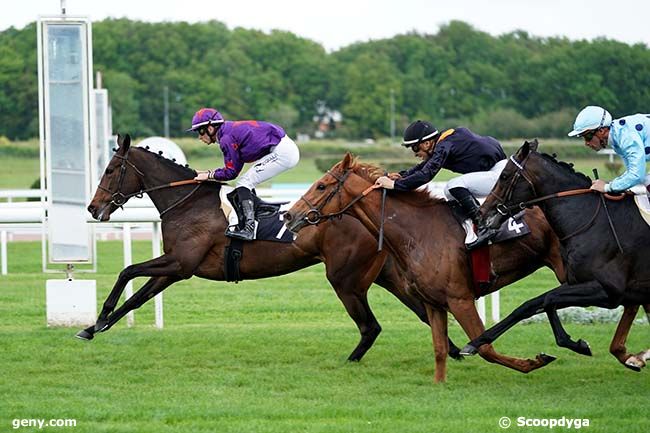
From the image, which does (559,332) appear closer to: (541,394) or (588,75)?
(541,394)

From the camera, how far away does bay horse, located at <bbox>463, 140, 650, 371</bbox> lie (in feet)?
24.0

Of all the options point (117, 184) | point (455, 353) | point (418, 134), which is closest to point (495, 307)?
point (455, 353)

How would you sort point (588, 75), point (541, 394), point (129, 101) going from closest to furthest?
point (541, 394) < point (588, 75) < point (129, 101)

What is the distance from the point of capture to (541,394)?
736 centimetres

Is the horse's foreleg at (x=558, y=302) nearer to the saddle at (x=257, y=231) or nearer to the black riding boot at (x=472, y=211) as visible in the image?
the black riding boot at (x=472, y=211)

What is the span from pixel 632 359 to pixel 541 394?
0.71 metres

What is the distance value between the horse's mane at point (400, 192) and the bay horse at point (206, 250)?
2.67 ft

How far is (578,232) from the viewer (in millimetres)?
7391

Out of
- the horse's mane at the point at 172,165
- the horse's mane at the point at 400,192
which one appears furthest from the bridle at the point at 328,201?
the horse's mane at the point at 172,165

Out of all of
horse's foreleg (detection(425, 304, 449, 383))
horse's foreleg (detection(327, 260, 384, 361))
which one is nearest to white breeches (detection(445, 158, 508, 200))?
horse's foreleg (detection(425, 304, 449, 383))

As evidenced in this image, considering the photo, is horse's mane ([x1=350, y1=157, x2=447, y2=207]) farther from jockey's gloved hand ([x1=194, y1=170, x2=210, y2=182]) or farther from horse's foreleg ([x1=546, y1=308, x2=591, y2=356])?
jockey's gloved hand ([x1=194, y1=170, x2=210, y2=182])

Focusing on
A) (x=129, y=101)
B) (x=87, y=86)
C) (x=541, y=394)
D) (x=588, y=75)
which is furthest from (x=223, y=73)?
(x=541, y=394)

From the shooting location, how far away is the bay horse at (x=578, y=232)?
7301mm

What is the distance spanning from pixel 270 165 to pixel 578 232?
8.74 feet
